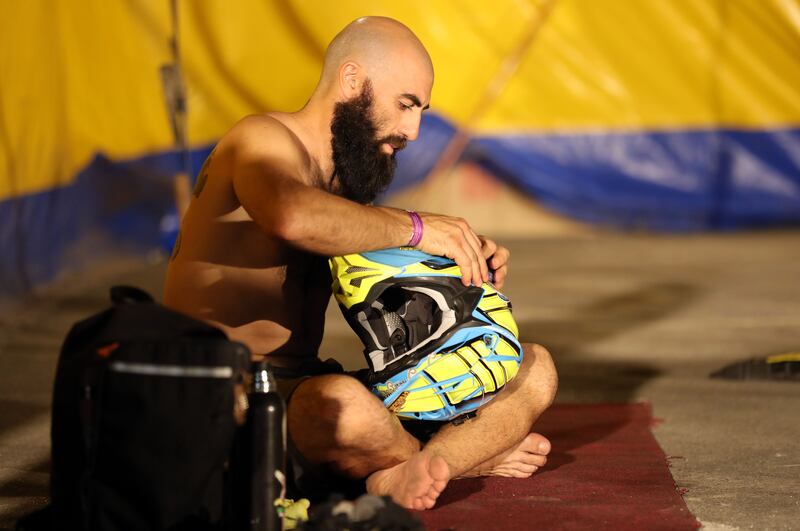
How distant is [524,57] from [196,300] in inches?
199

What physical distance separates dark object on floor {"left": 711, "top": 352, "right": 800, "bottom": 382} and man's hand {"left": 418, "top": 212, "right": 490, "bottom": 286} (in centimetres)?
149

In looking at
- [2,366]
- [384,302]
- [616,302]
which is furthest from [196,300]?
[616,302]

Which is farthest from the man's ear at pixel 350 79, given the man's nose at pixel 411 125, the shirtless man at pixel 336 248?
the man's nose at pixel 411 125

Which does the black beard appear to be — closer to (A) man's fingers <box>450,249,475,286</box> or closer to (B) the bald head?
(B) the bald head

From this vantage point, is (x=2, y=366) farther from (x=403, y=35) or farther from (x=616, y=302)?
(x=616, y=302)

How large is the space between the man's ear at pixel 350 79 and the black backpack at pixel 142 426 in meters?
0.70

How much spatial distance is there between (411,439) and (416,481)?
5.9 inches

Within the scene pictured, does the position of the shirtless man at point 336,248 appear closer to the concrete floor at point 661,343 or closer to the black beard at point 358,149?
the black beard at point 358,149

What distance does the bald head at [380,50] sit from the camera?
2.27m

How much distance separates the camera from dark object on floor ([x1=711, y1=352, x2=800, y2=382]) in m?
3.42

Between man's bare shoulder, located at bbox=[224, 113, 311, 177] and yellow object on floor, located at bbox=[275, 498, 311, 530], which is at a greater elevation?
man's bare shoulder, located at bbox=[224, 113, 311, 177]

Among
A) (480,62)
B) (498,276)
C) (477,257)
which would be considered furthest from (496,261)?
(480,62)

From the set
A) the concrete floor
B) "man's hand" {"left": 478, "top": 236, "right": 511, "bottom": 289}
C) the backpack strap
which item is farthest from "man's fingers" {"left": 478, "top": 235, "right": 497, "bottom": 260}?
the backpack strap

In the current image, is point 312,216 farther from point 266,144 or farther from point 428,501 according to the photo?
point 428,501
